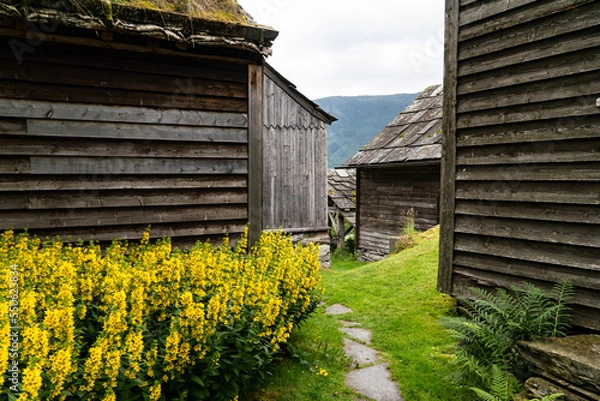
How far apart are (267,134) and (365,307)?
16.9ft

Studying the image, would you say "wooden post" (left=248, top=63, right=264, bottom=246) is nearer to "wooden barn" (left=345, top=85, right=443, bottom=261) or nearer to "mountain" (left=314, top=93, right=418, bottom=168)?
"wooden barn" (left=345, top=85, right=443, bottom=261)

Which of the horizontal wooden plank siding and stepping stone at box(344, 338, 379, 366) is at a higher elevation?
the horizontal wooden plank siding

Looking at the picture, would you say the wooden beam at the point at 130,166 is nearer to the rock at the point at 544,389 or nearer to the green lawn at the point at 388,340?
the green lawn at the point at 388,340

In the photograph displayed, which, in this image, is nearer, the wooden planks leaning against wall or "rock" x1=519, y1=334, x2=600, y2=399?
"rock" x1=519, y1=334, x2=600, y2=399

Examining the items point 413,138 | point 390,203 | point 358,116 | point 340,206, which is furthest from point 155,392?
point 358,116

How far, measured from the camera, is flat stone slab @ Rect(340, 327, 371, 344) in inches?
214

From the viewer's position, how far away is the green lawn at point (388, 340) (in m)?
3.98

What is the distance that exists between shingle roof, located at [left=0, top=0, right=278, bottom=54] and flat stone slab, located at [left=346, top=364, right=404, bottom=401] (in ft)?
12.8

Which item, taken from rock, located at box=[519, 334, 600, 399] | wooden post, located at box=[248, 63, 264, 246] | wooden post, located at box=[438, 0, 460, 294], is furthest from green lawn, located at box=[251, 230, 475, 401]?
wooden post, located at box=[248, 63, 264, 246]

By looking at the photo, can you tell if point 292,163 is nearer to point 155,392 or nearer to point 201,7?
point 201,7

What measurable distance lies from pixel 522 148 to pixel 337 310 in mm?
3724

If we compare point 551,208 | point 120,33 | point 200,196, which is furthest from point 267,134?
point 551,208

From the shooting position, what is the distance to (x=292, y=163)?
10.6m

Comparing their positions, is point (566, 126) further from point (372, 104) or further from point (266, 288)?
point (372, 104)
